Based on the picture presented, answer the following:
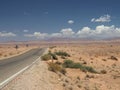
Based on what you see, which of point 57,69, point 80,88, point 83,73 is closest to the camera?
point 80,88

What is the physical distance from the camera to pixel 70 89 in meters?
15.8

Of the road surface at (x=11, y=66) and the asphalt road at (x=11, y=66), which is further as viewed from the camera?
the asphalt road at (x=11, y=66)

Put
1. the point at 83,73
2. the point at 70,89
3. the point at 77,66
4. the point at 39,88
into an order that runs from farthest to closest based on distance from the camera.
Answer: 1. the point at 77,66
2. the point at 83,73
3. the point at 70,89
4. the point at 39,88

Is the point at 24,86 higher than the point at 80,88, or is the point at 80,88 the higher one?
the point at 24,86

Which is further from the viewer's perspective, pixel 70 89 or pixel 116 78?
pixel 116 78

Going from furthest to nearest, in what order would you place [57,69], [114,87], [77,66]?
[77,66] < [57,69] < [114,87]

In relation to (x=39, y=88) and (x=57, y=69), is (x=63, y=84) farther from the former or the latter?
(x=57, y=69)

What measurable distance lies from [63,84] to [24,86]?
14.3 feet

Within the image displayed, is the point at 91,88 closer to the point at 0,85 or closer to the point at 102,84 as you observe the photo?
the point at 102,84

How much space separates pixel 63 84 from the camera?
653 inches

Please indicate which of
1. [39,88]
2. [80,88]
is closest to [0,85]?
[39,88]

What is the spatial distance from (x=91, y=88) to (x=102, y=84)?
2.49 m

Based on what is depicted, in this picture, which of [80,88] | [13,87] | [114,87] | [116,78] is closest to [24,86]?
[13,87]

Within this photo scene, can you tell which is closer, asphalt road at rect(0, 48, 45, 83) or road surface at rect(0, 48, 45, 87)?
road surface at rect(0, 48, 45, 87)
